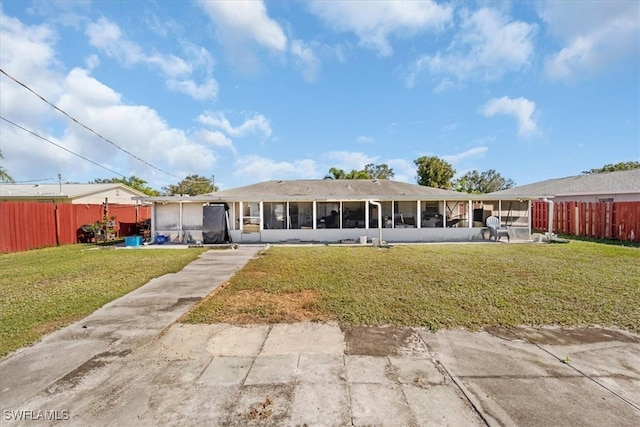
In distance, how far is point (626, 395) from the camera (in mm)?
2787

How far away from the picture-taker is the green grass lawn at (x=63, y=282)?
450 centimetres

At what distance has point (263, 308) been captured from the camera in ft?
17.0

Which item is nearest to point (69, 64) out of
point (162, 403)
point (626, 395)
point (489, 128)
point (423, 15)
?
point (423, 15)

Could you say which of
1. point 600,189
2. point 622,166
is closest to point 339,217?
point 600,189

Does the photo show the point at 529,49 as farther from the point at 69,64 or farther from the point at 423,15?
the point at 69,64

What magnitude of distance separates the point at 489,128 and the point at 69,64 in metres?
24.3

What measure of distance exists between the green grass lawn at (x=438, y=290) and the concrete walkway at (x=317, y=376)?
47 centimetres

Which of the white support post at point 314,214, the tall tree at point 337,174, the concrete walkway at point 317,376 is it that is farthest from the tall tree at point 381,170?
the concrete walkway at point 317,376

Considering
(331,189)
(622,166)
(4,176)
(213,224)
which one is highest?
(622,166)

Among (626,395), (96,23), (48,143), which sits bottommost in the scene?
(626,395)

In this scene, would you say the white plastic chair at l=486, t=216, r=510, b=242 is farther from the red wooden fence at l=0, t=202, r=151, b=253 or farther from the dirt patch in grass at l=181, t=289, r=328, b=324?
the red wooden fence at l=0, t=202, r=151, b=253

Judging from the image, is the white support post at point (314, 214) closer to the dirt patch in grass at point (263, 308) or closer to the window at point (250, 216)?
the window at point (250, 216)

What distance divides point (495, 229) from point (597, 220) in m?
5.28

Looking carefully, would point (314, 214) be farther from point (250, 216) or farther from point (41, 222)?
point (41, 222)
